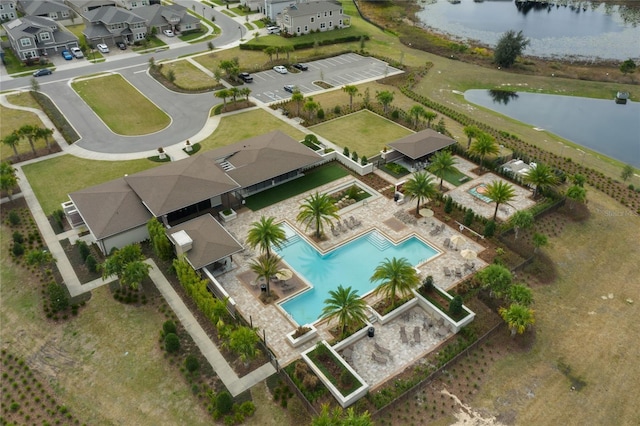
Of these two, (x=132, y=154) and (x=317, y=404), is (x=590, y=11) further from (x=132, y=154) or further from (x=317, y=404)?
(x=317, y=404)

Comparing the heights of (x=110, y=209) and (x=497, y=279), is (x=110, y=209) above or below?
above

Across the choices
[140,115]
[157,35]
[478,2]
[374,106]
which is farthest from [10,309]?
[478,2]

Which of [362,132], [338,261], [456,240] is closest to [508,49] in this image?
[362,132]

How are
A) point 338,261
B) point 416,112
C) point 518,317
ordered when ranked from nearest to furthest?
point 518,317, point 338,261, point 416,112

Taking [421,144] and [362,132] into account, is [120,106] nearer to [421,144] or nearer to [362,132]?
[362,132]

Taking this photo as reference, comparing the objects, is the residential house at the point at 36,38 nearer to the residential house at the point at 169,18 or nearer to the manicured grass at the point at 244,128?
the residential house at the point at 169,18

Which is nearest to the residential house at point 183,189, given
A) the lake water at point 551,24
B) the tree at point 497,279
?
the tree at point 497,279

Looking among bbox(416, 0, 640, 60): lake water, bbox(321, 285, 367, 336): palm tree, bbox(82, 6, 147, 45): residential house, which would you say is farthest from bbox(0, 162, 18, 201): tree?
bbox(416, 0, 640, 60): lake water
